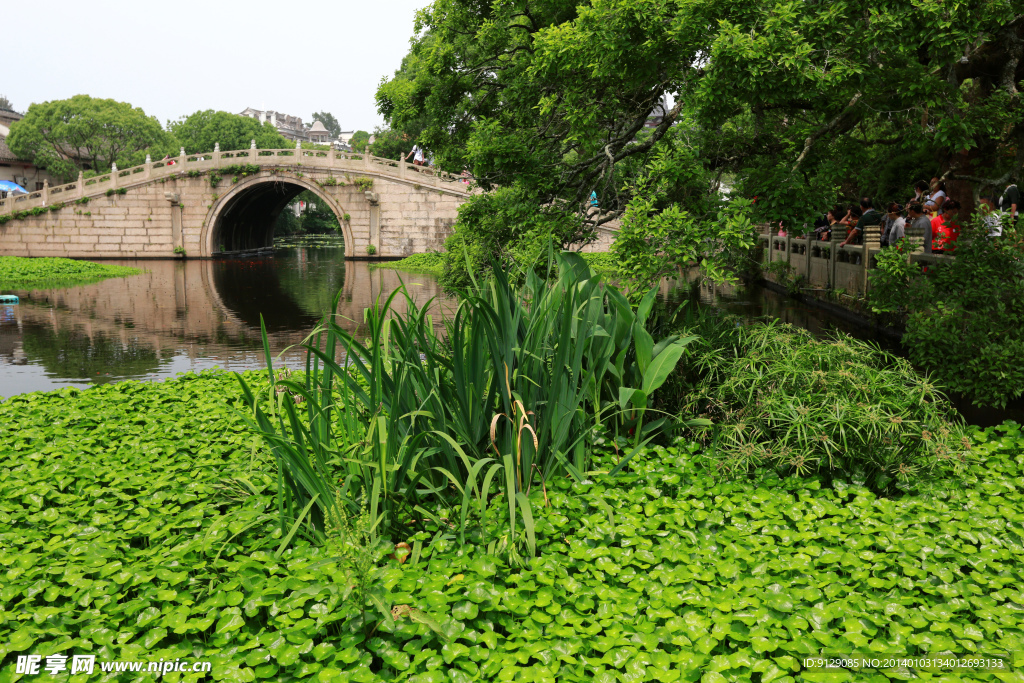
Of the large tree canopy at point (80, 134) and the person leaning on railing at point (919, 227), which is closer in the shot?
the person leaning on railing at point (919, 227)

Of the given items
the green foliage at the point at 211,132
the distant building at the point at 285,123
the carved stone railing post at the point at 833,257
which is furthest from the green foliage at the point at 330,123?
the carved stone railing post at the point at 833,257

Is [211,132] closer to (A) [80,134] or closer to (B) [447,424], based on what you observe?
(A) [80,134]

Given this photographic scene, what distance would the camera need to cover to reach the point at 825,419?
3.86 metres

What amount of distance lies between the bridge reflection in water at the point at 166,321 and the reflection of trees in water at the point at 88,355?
0.03 ft

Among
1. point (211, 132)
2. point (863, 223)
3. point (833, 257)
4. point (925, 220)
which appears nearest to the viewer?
point (925, 220)

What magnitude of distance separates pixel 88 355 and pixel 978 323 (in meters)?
8.58

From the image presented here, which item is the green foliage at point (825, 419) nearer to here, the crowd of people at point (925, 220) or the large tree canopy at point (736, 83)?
the large tree canopy at point (736, 83)

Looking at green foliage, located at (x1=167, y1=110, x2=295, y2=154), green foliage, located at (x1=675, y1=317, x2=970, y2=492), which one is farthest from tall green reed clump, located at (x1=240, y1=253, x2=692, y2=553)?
green foliage, located at (x1=167, y1=110, x2=295, y2=154)

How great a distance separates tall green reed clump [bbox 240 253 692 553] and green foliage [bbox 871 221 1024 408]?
3.14 meters

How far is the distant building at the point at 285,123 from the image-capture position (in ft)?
303

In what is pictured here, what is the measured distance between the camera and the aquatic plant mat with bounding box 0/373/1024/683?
96.0 inches

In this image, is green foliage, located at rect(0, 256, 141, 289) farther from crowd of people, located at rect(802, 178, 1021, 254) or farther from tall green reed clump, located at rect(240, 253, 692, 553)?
tall green reed clump, located at rect(240, 253, 692, 553)

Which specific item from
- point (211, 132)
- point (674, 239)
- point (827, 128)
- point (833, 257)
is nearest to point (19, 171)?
point (211, 132)

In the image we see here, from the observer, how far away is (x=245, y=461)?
4.11 m
